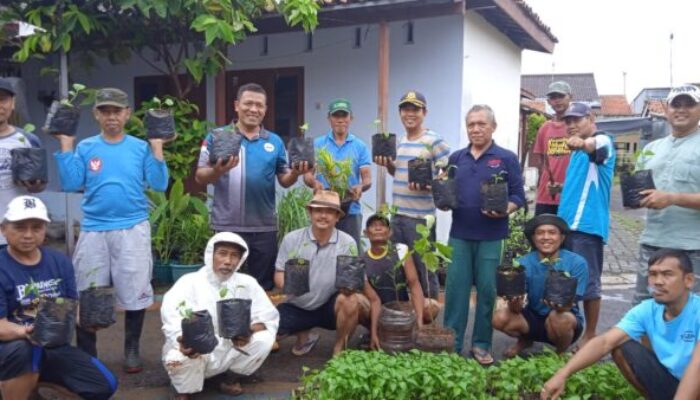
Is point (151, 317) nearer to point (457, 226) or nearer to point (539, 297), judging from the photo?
point (457, 226)

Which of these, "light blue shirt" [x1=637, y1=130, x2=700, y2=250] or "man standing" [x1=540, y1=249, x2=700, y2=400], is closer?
"man standing" [x1=540, y1=249, x2=700, y2=400]

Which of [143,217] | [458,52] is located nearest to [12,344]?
[143,217]

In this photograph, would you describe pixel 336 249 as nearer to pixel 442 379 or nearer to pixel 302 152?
pixel 302 152

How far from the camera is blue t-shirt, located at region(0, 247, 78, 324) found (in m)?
3.24

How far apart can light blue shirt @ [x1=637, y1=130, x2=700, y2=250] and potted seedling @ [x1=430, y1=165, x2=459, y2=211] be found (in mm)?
1189

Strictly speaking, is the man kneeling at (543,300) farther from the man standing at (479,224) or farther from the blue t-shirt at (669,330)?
the blue t-shirt at (669,330)

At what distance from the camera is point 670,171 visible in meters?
3.74

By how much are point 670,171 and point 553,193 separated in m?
1.39

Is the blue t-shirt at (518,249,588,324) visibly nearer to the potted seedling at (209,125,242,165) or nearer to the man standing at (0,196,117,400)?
the potted seedling at (209,125,242,165)

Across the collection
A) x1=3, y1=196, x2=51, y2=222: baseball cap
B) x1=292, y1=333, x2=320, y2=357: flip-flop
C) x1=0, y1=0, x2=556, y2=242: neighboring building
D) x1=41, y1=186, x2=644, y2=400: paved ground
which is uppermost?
x1=0, y1=0, x2=556, y2=242: neighboring building

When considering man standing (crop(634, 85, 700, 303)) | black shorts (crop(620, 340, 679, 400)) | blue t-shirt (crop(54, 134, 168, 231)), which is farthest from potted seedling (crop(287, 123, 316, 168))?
black shorts (crop(620, 340, 679, 400))

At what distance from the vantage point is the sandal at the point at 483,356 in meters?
4.32

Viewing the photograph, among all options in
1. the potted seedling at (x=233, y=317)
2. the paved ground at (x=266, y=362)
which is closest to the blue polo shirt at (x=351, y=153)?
the paved ground at (x=266, y=362)

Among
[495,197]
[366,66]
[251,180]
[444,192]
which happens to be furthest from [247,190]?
[366,66]
